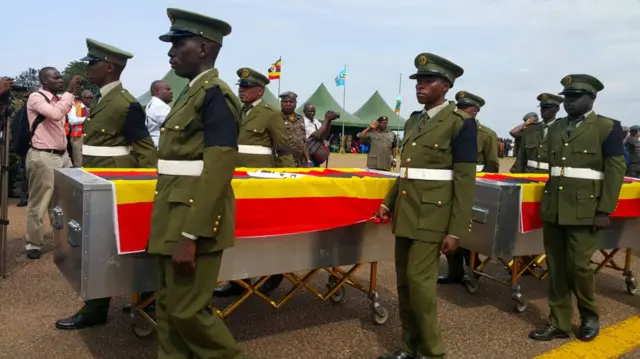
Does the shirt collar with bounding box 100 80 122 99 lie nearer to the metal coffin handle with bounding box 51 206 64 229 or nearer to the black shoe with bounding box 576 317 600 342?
the metal coffin handle with bounding box 51 206 64 229

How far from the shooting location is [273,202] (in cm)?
340

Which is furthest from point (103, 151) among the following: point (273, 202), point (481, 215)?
point (481, 215)

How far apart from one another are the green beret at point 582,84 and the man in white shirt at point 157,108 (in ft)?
15.0

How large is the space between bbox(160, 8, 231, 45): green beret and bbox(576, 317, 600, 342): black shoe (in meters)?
3.57

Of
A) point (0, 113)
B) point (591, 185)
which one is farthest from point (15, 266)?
point (591, 185)

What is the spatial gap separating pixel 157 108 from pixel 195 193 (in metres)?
4.79

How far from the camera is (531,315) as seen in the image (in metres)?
4.73

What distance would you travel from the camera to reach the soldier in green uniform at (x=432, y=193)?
3.26 metres

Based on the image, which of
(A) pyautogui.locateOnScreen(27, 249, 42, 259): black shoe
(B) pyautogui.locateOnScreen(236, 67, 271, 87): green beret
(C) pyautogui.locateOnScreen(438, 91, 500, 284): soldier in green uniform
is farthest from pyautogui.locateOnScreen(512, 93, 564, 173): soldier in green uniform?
(A) pyautogui.locateOnScreen(27, 249, 42, 259): black shoe

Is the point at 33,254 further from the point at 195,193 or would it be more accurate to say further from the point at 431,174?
the point at 431,174

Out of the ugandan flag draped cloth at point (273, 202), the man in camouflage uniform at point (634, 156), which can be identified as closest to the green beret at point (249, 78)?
the ugandan flag draped cloth at point (273, 202)

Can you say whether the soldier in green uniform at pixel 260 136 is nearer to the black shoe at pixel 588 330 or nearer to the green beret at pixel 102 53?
the green beret at pixel 102 53

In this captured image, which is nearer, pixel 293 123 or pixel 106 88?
pixel 106 88

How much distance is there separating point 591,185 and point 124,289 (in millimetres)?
3464
